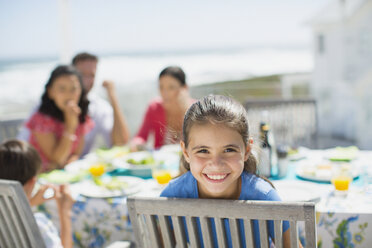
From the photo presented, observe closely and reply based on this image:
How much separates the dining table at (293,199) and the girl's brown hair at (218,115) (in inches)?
14.1

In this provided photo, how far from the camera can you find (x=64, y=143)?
2.32 m

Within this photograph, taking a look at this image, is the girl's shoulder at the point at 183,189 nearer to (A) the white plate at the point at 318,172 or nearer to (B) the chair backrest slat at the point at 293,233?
(B) the chair backrest slat at the point at 293,233

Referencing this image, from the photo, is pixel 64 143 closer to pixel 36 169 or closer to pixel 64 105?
pixel 64 105

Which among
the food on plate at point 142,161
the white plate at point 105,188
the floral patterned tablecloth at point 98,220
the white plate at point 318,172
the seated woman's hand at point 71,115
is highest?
the seated woman's hand at point 71,115

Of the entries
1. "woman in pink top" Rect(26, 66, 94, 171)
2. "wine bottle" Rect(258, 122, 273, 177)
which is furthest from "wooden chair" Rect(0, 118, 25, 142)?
"wine bottle" Rect(258, 122, 273, 177)

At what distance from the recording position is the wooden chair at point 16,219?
→ 3.53ft

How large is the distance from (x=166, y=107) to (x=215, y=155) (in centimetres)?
189

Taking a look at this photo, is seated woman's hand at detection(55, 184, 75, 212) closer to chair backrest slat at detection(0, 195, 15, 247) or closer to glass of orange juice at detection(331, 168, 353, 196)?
chair backrest slat at detection(0, 195, 15, 247)

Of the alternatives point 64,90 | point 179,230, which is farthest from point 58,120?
point 179,230

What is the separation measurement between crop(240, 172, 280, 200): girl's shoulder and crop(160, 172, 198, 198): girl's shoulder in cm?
16

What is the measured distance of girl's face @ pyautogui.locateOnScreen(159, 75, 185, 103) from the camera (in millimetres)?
2660

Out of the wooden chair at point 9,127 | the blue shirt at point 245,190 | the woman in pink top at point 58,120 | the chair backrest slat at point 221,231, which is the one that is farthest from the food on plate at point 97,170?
the wooden chair at point 9,127

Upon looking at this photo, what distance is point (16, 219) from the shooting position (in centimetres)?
114

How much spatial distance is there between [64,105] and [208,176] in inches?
65.2
